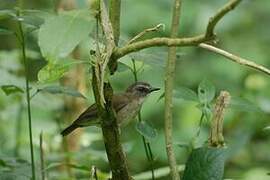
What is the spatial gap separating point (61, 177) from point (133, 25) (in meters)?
2.96

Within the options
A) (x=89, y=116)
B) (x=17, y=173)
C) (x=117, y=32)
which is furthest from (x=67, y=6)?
(x=117, y=32)

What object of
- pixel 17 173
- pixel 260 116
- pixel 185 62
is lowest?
pixel 17 173

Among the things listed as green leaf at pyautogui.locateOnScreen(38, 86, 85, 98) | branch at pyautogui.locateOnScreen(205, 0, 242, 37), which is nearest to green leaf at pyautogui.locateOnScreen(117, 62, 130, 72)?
green leaf at pyautogui.locateOnScreen(38, 86, 85, 98)

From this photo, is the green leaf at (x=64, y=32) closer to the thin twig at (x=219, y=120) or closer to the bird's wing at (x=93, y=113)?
the thin twig at (x=219, y=120)

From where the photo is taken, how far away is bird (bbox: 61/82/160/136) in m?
3.38

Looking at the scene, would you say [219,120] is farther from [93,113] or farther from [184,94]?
[93,113]

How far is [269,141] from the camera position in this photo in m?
7.07

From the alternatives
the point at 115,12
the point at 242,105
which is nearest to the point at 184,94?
the point at 242,105

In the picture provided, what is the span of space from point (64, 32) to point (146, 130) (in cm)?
83

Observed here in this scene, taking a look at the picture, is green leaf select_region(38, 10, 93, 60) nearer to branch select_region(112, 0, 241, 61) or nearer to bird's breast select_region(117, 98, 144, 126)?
branch select_region(112, 0, 241, 61)

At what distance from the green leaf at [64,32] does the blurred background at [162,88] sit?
1926 mm

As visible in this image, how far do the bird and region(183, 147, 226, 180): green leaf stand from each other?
2.79 ft

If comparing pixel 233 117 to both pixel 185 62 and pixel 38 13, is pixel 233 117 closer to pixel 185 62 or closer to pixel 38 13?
pixel 185 62

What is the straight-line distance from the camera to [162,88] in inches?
175
